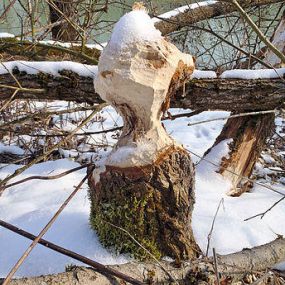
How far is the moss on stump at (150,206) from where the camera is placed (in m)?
1.40

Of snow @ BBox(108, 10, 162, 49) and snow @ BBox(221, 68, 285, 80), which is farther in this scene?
snow @ BBox(221, 68, 285, 80)

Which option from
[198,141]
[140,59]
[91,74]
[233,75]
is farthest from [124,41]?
[198,141]

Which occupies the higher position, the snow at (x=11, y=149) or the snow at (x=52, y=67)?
the snow at (x=52, y=67)

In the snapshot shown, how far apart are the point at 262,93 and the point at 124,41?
119 centimetres

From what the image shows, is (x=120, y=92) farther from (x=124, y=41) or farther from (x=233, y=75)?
(x=233, y=75)

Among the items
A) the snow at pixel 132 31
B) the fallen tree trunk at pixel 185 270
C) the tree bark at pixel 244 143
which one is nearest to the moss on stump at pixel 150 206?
the fallen tree trunk at pixel 185 270

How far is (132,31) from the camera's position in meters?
1.28

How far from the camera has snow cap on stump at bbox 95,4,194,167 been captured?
4.17ft

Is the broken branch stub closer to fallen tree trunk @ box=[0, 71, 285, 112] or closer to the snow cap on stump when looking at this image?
the snow cap on stump

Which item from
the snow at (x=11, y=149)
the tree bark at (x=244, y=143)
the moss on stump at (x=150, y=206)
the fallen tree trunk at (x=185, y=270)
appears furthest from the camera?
the snow at (x=11, y=149)

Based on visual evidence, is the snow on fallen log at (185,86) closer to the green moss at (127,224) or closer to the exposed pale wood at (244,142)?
the exposed pale wood at (244,142)

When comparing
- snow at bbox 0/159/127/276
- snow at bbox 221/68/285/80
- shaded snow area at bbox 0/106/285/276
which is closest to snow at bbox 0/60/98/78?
shaded snow area at bbox 0/106/285/276

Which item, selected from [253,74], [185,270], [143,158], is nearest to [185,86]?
[253,74]

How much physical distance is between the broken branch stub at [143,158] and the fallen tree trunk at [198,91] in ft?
2.34
